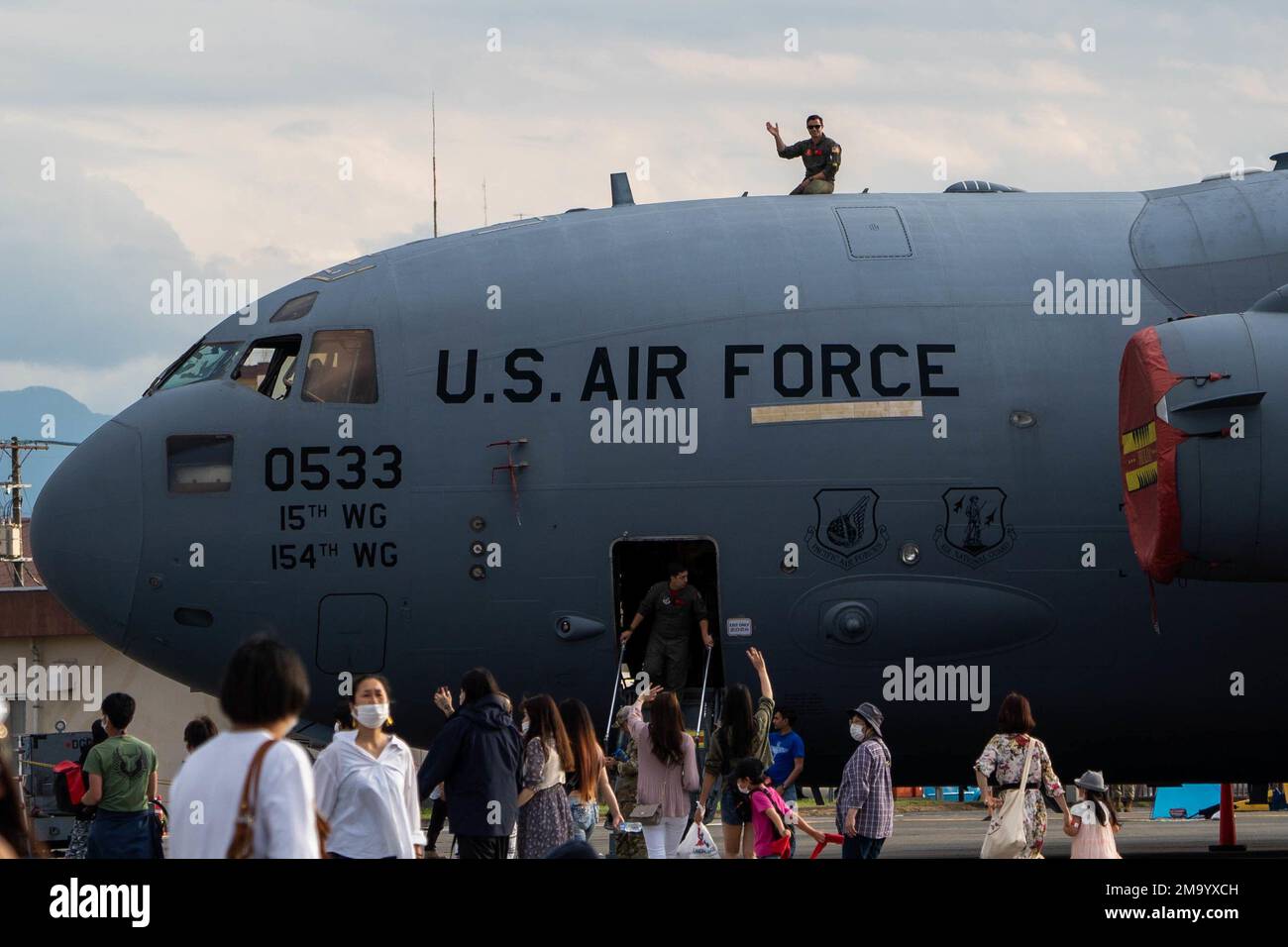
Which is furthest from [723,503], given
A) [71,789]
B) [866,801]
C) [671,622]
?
[71,789]

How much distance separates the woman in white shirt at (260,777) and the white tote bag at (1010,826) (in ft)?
23.2

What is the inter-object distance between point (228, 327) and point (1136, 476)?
305 inches

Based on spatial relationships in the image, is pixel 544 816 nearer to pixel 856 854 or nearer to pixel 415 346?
pixel 856 854

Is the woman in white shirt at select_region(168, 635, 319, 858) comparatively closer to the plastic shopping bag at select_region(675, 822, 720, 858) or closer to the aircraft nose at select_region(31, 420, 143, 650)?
the plastic shopping bag at select_region(675, 822, 720, 858)

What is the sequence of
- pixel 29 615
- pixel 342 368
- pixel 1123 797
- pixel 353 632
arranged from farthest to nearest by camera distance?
1. pixel 29 615
2. pixel 1123 797
3. pixel 342 368
4. pixel 353 632

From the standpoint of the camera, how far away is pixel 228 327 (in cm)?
1549

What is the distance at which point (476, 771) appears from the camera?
36.5 feet

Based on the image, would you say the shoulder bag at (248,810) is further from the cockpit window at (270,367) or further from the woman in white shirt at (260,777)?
the cockpit window at (270,367)

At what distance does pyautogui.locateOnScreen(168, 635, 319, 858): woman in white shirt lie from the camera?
5.67 meters

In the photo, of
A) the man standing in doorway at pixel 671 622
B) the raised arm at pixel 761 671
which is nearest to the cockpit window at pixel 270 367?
the man standing in doorway at pixel 671 622

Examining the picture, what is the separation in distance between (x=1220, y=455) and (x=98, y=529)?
876cm

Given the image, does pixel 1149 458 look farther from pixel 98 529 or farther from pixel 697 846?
pixel 98 529
